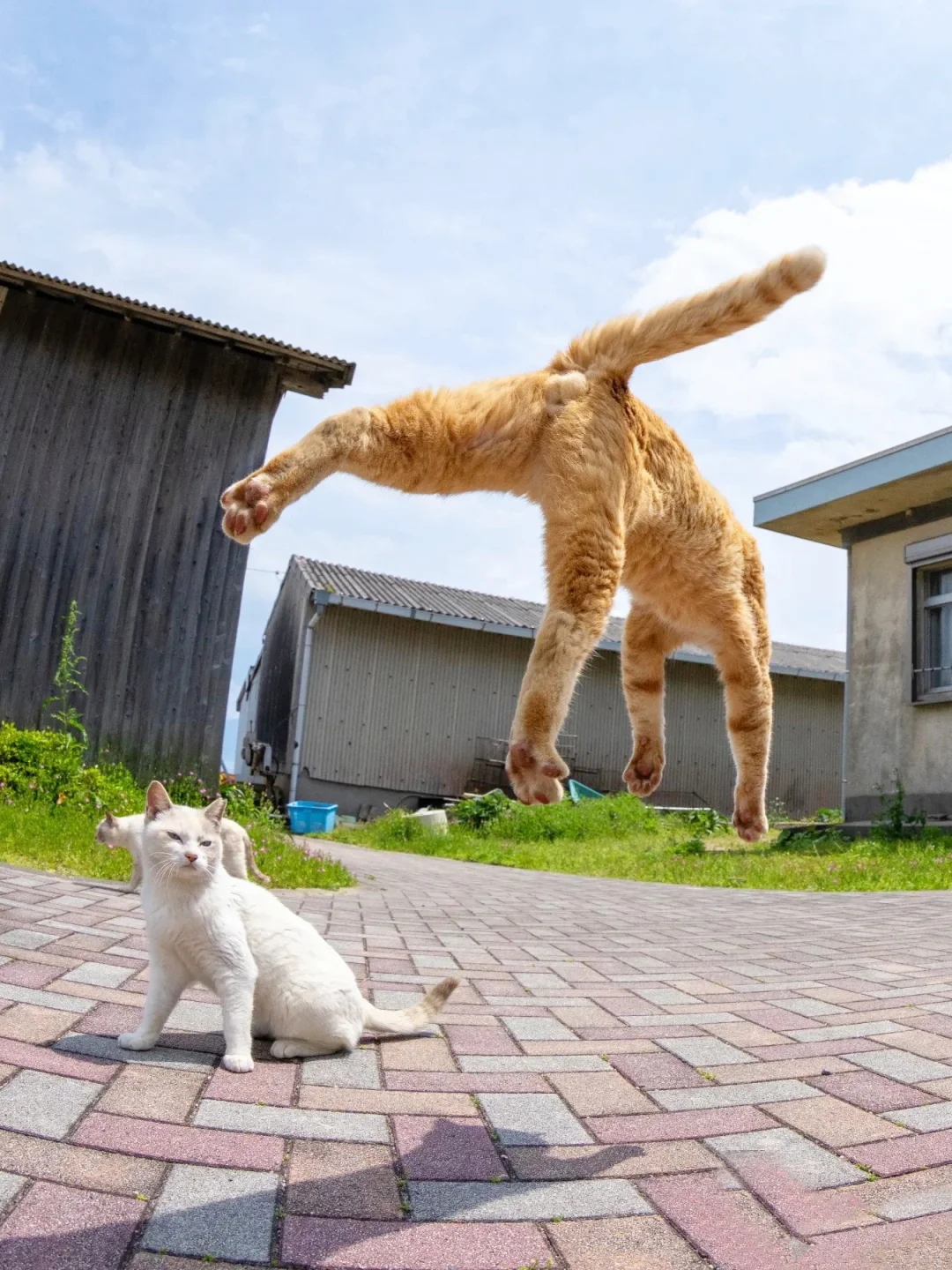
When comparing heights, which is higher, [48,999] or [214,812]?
[214,812]

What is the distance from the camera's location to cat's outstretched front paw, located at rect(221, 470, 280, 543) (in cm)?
92

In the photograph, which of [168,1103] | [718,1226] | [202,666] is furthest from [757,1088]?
[202,666]

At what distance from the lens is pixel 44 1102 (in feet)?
7.30

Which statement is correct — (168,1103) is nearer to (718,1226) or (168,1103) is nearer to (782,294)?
(718,1226)

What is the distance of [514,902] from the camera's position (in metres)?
7.04

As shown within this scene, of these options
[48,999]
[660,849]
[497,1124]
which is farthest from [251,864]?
[660,849]

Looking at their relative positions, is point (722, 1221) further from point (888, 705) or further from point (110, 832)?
point (888, 705)

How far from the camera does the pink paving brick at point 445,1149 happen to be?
205 centimetres

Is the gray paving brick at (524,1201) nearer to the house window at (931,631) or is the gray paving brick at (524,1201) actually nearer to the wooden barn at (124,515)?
the wooden barn at (124,515)

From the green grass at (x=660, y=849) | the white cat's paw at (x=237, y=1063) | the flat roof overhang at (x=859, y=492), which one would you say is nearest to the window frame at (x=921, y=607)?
the green grass at (x=660, y=849)

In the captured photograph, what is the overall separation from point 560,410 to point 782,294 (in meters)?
0.24

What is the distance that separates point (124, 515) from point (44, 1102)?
6.61 m

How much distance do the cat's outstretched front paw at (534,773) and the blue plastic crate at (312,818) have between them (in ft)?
37.5

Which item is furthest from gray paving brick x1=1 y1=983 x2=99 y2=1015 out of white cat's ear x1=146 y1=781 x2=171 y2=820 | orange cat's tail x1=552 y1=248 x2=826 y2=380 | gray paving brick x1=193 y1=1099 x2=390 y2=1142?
orange cat's tail x1=552 y1=248 x2=826 y2=380
